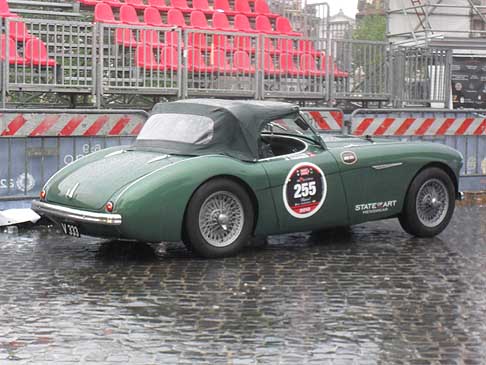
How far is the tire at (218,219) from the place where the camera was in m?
8.27

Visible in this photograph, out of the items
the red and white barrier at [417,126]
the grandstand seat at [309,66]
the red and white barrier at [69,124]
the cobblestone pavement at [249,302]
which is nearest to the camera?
the cobblestone pavement at [249,302]

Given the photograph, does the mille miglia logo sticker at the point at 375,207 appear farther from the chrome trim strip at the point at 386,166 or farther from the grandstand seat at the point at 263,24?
the grandstand seat at the point at 263,24

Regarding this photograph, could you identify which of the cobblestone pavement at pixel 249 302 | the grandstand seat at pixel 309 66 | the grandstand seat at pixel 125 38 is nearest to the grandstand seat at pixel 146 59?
the grandstand seat at pixel 125 38

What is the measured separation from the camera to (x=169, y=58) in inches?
531

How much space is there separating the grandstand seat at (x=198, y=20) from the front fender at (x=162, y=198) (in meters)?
11.5

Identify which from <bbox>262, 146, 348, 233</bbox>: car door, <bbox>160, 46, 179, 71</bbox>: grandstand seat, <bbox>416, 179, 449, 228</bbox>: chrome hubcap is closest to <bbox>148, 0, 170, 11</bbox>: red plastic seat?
<bbox>160, 46, 179, 71</bbox>: grandstand seat

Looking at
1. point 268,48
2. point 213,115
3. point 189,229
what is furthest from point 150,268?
point 268,48

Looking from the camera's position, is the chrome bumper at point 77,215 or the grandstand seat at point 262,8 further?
the grandstand seat at point 262,8

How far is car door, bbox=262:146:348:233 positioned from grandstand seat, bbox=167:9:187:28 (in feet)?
35.2

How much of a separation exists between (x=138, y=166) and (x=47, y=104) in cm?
660

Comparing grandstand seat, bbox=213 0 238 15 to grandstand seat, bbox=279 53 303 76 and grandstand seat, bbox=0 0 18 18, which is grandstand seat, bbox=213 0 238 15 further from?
grandstand seat, bbox=279 53 303 76

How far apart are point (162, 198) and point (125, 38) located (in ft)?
17.8

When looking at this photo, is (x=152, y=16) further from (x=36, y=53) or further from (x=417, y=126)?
(x=417, y=126)

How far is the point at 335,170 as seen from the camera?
9039mm
